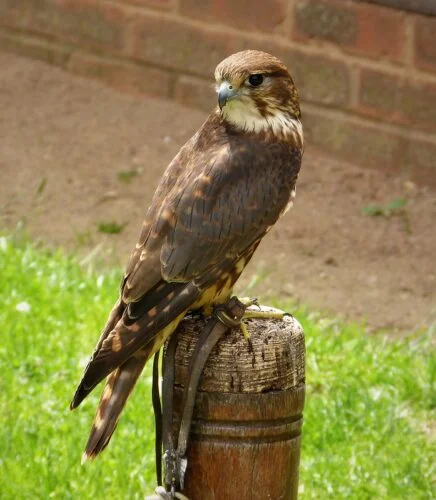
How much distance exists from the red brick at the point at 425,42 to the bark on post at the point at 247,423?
3.98 meters

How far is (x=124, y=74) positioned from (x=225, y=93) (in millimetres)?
4588

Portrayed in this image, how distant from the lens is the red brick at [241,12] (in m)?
7.04

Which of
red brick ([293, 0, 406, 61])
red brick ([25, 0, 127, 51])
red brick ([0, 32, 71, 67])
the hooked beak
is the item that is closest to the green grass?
the hooked beak

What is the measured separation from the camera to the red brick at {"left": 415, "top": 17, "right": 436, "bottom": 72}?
6.43m

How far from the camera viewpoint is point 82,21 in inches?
310

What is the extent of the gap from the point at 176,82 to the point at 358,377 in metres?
3.42

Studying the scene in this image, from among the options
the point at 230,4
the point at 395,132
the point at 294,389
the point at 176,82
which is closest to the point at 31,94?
the point at 176,82

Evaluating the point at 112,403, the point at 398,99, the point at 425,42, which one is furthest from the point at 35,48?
the point at 112,403

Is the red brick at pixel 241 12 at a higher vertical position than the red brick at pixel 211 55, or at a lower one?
higher

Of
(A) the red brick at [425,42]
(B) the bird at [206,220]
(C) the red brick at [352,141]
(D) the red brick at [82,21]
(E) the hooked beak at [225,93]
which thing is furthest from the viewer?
(D) the red brick at [82,21]

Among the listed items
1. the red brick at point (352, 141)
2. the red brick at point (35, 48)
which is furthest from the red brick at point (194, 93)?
the red brick at point (35, 48)

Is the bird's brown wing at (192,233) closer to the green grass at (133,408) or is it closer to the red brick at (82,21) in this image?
the green grass at (133,408)

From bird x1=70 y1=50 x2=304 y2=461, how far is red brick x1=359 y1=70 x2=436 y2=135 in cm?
309

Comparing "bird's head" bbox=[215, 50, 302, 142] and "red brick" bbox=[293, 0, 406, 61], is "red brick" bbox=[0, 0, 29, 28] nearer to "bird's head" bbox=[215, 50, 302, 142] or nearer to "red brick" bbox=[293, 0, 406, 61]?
"red brick" bbox=[293, 0, 406, 61]
